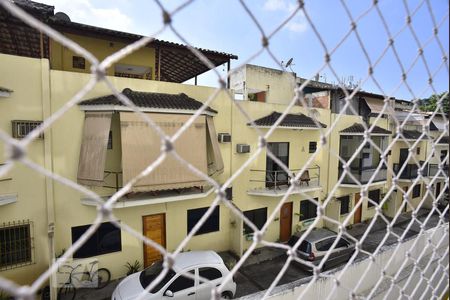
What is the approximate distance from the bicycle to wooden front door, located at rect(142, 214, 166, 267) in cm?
90

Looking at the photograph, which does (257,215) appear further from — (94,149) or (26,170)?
(26,170)

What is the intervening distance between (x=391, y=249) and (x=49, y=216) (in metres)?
5.54

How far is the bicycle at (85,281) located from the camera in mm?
5281

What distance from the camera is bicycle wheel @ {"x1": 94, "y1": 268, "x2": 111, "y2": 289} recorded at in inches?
223

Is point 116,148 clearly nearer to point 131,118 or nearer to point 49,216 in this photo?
point 131,118

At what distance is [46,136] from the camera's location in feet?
16.2

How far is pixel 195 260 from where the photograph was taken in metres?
5.05

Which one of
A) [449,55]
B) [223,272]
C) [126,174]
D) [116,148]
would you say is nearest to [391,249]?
[449,55]

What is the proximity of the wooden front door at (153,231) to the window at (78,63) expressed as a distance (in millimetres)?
4261

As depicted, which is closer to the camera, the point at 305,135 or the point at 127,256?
the point at 127,256

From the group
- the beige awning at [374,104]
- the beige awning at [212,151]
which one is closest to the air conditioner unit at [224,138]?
the beige awning at [212,151]

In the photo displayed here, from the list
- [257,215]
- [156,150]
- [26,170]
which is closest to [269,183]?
[257,215]

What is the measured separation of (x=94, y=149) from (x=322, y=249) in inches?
225

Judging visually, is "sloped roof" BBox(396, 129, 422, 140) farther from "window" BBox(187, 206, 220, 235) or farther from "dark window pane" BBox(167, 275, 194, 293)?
"dark window pane" BBox(167, 275, 194, 293)
